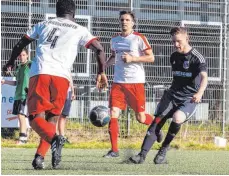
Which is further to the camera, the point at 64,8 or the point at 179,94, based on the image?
the point at 179,94

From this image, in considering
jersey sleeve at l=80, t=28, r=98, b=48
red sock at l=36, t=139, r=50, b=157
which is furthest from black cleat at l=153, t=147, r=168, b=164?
jersey sleeve at l=80, t=28, r=98, b=48

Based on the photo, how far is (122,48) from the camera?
11.9 m

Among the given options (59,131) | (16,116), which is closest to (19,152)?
(59,131)

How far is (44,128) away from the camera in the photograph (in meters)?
8.58

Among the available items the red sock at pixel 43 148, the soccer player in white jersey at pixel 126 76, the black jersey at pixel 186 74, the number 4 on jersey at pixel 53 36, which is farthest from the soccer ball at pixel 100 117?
the number 4 on jersey at pixel 53 36

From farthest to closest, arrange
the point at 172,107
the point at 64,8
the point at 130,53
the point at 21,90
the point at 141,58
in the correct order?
the point at 21,90, the point at 130,53, the point at 141,58, the point at 172,107, the point at 64,8

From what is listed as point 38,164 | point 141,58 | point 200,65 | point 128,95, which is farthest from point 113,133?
point 38,164

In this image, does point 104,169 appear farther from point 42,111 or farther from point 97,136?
point 97,136

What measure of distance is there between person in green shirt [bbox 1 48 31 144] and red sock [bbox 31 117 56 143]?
19.6 feet

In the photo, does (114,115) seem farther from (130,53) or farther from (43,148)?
(43,148)

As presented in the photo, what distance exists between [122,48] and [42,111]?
11.2ft

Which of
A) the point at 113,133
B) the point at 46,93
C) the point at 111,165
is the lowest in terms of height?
the point at 111,165

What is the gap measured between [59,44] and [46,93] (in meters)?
0.54

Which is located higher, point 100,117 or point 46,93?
point 46,93
